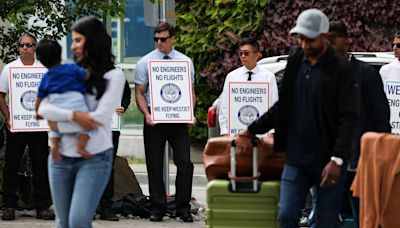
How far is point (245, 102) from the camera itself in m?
12.2

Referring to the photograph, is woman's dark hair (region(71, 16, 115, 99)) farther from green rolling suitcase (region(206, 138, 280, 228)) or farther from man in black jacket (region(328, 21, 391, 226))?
man in black jacket (region(328, 21, 391, 226))

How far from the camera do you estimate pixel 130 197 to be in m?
13.0

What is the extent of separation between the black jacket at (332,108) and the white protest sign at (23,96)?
4.36 metres

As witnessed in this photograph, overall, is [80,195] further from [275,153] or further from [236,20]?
[236,20]

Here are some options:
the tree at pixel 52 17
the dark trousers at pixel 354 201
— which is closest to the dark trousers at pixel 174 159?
the tree at pixel 52 17

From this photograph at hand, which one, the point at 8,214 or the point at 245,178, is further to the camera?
the point at 8,214

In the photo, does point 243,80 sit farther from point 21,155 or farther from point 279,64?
point 21,155

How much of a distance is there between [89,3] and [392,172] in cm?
581


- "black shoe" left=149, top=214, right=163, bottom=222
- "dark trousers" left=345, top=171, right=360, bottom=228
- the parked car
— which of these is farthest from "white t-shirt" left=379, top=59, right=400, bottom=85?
"black shoe" left=149, top=214, right=163, bottom=222

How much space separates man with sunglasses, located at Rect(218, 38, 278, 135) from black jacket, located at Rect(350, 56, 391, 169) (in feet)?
8.86

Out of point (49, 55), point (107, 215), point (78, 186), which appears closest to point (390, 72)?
point (107, 215)

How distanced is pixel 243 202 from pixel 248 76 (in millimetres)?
3927

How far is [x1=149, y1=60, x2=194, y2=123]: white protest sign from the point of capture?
496 inches

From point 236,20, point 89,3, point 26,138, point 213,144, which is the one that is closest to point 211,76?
point 236,20
